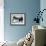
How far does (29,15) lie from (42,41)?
3.27 metres

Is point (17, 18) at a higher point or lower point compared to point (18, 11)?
lower

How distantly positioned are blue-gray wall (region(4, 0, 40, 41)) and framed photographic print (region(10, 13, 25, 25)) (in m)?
0.13

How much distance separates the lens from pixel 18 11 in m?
5.85

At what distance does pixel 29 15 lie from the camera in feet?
19.3

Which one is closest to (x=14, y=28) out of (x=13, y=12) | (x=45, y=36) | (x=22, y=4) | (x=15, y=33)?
(x=15, y=33)

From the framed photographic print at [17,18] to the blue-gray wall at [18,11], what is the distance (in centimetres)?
13

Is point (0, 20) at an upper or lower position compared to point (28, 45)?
upper

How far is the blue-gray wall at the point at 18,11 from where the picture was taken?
585 cm

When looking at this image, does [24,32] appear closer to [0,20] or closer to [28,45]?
[0,20]

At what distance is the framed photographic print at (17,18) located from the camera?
5.85m

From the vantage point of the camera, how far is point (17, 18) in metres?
5.87

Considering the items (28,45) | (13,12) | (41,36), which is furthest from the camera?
(13,12)

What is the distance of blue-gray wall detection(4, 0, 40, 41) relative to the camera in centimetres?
585

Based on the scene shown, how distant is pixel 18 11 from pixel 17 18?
0.30 meters
